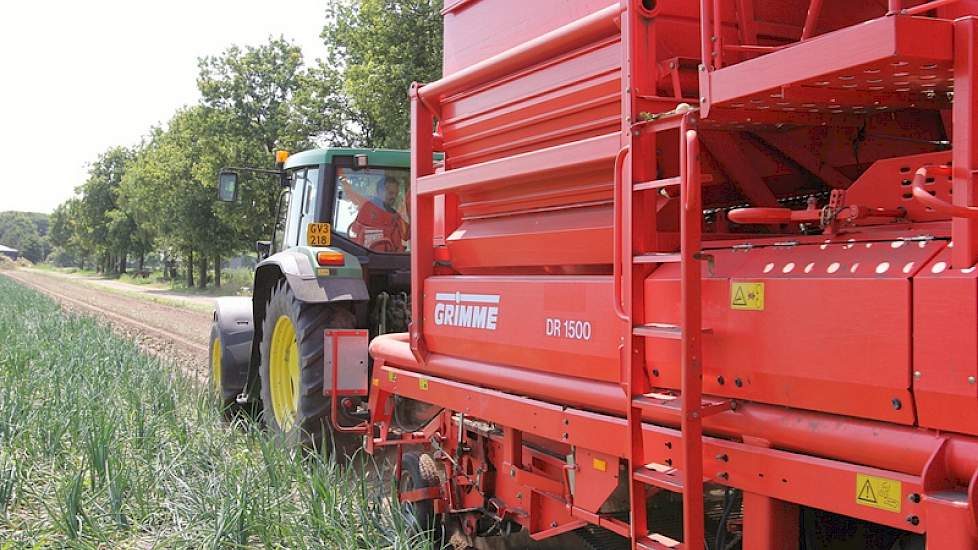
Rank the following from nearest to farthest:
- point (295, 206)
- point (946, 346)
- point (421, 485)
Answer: point (946, 346) < point (421, 485) < point (295, 206)

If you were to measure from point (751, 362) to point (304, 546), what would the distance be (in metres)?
1.91

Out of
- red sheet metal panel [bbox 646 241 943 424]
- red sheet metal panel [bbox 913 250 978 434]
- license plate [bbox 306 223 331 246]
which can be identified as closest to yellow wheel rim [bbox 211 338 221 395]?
license plate [bbox 306 223 331 246]

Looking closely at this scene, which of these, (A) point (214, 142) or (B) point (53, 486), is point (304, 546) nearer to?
(B) point (53, 486)

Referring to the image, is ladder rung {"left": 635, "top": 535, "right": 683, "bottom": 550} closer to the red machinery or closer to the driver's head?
the red machinery

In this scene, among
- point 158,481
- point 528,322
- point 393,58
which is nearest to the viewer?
point 528,322

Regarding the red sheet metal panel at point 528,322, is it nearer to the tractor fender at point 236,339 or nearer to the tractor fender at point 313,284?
the tractor fender at point 313,284

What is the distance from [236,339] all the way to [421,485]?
143 inches

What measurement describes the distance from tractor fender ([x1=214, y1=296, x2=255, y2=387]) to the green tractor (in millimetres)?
346

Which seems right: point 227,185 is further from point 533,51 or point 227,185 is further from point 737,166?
point 737,166

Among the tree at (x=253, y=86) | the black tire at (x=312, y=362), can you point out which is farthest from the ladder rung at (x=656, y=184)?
the tree at (x=253, y=86)

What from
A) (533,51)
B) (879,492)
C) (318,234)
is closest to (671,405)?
(879,492)

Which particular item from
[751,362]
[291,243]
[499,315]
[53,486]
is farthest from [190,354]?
[751,362]

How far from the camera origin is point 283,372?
6199 mm

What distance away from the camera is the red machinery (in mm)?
1906
